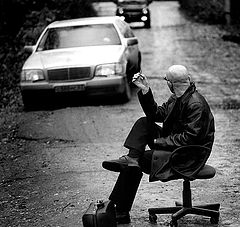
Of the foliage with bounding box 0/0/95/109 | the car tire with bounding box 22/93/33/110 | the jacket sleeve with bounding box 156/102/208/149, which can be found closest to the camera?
the jacket sleeve with bounding box 156/102/208/149

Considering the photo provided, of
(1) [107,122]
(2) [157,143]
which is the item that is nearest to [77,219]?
(2) [157,143]

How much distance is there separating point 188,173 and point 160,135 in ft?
1.85

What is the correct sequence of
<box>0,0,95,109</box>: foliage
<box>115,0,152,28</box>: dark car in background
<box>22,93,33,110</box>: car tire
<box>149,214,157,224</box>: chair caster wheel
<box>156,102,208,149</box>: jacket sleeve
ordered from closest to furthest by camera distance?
<box>156,102,208,149</box>: jacket sleeve → <box>149,214,157,224</box>: chair caster wheel → <box>22,93,33,110</box>: car tire → <box>0,0,95,109</box>: foliage → <box>115,0,152,28</box>: dark car in background

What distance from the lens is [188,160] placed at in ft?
21.1

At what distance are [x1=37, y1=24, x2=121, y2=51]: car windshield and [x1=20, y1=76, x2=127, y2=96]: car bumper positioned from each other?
149cm

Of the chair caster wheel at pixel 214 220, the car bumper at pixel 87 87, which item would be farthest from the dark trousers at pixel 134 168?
the car bumper at pixel 87 87

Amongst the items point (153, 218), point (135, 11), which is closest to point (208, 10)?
point (135, 11)

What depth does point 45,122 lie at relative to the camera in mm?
13070

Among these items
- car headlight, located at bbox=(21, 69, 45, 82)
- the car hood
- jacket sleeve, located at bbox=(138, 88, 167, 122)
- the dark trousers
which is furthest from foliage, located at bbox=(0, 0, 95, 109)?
the dark trousers

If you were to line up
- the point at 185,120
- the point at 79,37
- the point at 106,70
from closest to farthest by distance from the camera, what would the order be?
the point at 185,120 → the point at 106,70 → the point at 79,37

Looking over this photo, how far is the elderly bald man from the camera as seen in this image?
643 centimetres

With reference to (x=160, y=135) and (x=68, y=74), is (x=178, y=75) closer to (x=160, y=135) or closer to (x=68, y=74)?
(x=160, y=135)

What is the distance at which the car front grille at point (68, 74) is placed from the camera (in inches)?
569

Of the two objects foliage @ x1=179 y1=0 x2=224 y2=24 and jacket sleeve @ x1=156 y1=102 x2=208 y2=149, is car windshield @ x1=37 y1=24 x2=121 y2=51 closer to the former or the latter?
jacket sleeve @ x1=156 y1=102 x2=208 y2=149
